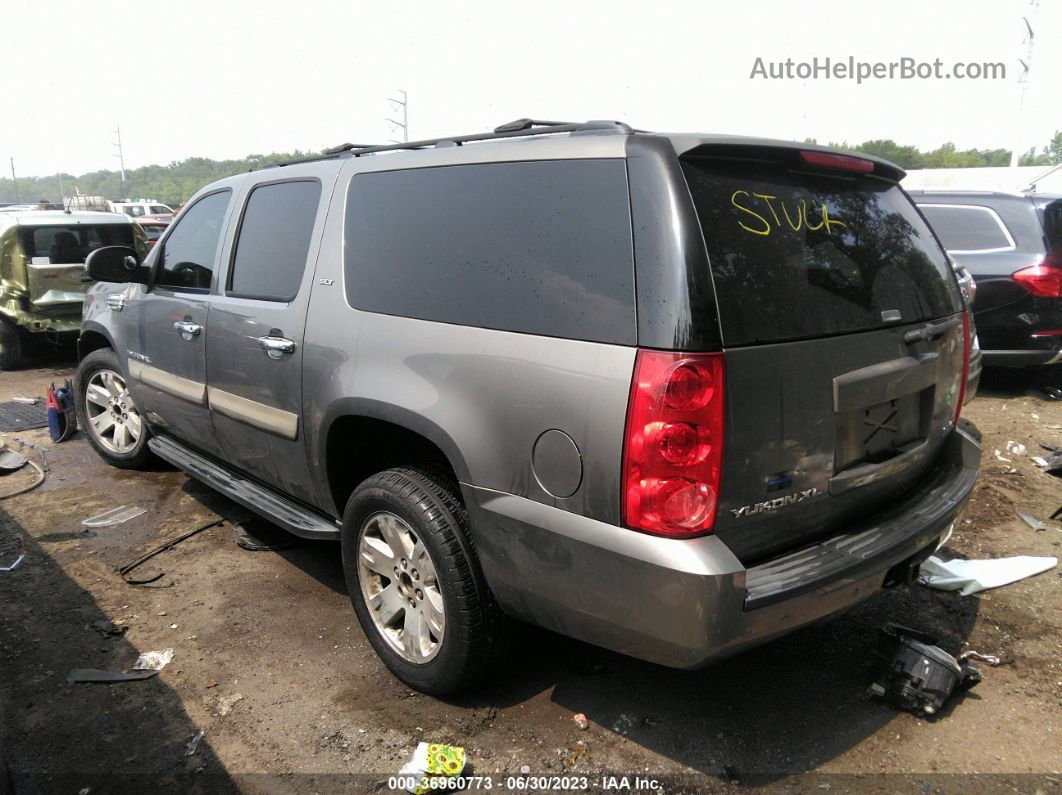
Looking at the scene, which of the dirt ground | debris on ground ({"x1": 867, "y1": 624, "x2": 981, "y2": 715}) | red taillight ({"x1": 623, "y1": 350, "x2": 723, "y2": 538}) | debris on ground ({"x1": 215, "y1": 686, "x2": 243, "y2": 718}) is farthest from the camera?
debris on ground ({"x1": 215, "y1": 686, "x2": 243, "y2": 718})

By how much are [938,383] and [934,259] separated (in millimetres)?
532

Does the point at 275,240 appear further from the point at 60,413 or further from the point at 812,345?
the point at 60,413

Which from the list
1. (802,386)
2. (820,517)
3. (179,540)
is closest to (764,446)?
(802,386)

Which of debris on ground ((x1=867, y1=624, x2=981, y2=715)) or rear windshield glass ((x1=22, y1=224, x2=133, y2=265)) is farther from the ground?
rear windshield glass ((x1=22, y1=224, x2=133, y2=265))

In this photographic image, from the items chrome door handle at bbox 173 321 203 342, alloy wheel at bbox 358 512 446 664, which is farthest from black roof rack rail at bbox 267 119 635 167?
alloy wheel at bbox 358 512 446 664

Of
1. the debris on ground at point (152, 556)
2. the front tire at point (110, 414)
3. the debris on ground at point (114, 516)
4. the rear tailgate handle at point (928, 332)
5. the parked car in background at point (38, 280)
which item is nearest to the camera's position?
the rear tailgate handle at point (928, 332)

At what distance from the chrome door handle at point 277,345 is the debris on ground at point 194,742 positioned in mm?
1479

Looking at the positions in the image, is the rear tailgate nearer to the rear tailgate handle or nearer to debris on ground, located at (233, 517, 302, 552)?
the rear tailgate handle

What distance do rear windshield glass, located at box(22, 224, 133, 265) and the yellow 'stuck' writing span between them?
8.48m

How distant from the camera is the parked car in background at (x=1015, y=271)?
6.66 metres

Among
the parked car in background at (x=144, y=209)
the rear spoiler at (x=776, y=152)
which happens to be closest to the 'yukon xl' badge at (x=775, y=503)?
the rear spoiler at (x=776, y=152)

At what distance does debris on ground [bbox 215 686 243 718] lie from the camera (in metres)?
2.88

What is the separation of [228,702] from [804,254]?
260cm

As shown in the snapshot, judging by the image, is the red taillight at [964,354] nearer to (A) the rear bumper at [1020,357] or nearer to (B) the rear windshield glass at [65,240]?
(A) the rear bumper at [1020,357]
